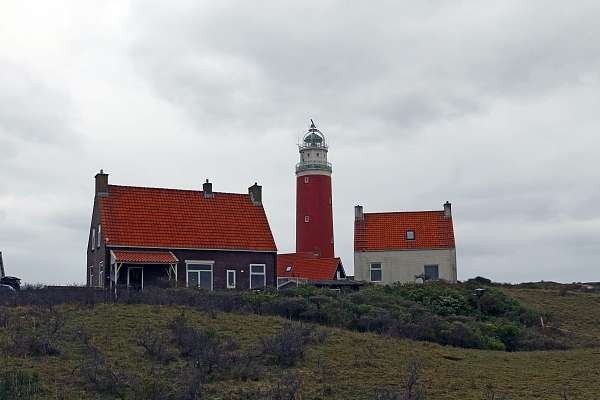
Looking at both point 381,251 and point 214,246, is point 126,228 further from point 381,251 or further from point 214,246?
point 381,251

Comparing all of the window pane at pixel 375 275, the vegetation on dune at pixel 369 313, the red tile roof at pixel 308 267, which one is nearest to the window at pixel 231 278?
the vegetation on dune at pixel 369 313

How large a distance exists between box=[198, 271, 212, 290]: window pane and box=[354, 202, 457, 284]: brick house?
1491 cm

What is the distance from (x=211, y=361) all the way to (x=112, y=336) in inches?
164

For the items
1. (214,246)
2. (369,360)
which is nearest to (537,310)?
(214,246)

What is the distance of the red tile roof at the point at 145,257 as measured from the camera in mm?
35969

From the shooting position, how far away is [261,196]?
43344mm

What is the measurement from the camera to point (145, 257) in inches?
1442

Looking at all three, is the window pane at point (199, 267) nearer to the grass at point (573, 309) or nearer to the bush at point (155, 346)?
the grass at point (573, 309)

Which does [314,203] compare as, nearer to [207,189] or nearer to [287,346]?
[207,189]

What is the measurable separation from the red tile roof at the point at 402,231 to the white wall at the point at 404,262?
1.23 feet

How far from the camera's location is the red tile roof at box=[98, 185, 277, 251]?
3831cm

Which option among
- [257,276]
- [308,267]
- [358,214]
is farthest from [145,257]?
[358,214]

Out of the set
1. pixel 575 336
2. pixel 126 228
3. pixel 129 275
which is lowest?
pixel 575 336

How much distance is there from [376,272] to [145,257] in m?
19.1
